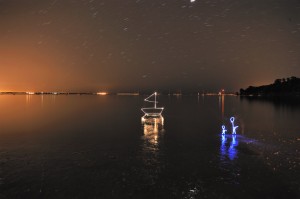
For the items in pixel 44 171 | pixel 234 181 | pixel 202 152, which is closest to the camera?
pixel 234 181

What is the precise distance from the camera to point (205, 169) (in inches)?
688

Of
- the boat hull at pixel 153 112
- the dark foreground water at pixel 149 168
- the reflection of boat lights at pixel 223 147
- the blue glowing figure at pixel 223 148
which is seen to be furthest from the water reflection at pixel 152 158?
the boat hull at pixel 153 112

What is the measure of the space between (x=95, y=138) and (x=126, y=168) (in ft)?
41.4

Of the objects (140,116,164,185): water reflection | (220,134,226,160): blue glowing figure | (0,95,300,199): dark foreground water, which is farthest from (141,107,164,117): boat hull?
(0,95,300,199): dark foreground water

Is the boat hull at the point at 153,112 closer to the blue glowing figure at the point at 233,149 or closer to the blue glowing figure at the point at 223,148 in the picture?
the blue glowing figure at the point at 223,148

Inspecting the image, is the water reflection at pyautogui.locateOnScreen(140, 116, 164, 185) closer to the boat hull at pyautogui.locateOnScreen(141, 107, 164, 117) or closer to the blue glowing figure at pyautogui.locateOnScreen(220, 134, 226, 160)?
the blue glowing figure at pyautogui.locateOnScreen(220, 134, 226, 160)

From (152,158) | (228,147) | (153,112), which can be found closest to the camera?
(152,158)

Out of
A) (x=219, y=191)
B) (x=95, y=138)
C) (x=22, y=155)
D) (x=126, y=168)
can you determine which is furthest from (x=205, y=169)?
(x=95, y=138)

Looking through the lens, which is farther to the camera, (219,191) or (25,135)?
(25,135)

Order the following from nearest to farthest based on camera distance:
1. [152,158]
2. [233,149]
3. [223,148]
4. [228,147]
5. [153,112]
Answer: [152,158] < [233,149] < [223,148] < [228,147] < [153,112]

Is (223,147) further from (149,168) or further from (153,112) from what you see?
(153,112)

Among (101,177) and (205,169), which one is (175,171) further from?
(101,177)

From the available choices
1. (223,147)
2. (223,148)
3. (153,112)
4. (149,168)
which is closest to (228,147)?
(223,147)

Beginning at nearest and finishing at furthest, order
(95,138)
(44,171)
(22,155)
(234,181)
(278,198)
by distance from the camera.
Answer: (278,198), (234,181), (44,171), (22,155), (95,138)
